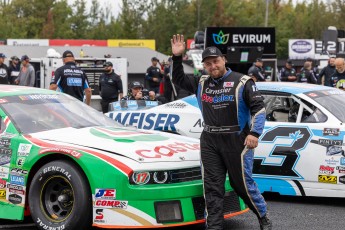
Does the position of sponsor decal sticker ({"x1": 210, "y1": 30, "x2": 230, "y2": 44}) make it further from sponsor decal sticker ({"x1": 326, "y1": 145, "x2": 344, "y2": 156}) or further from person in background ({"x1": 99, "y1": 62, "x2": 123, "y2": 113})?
sponsor decal sticker ({"x1": 326, "y1": 145, "x2": 344, "y2": 156})

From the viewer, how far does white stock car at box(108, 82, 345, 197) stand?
319 inches

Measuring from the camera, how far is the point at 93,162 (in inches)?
240

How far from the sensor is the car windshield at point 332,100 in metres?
8.30

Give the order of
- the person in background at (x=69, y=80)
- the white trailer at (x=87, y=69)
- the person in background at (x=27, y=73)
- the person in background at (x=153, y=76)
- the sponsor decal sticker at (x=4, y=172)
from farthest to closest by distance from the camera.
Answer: the person in background at (x=153, y=76), the white trailer at (x=87, y=69), the person in background at (x=27, y=73), the person in background at (x=69, y=80), the sponsor decal sticker at (x=4, y=172)

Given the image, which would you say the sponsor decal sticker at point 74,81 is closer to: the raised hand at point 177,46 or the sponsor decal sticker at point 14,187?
the raised hand at point 177,46

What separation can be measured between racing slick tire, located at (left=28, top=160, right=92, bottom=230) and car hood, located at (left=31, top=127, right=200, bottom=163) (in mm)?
227

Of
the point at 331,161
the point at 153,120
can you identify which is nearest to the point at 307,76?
the point at 153,120

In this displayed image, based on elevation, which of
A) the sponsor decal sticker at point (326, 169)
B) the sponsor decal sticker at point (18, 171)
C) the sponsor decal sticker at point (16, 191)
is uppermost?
the sponsor decal sticker at point (18, 171)

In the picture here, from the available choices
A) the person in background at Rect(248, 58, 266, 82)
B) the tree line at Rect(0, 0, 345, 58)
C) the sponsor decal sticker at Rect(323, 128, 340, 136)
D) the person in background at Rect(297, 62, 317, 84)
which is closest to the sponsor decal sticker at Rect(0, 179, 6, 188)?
the sponsor decal sticker at Rect(323, 128, 340, 136)

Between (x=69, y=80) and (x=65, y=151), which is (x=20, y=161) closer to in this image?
(x=65, y=151)

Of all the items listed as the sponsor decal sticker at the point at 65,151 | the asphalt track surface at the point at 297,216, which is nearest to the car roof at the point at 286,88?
the asphalt track surface at the point at 297,216

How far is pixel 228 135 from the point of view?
6.28m

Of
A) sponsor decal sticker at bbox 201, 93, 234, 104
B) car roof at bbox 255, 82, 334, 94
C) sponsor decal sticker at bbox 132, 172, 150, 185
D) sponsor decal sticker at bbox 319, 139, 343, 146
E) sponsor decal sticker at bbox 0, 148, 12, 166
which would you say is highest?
sponsor decal sticker at bbox 201, 93, 234, 104

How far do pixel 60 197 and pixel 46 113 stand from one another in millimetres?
1096
